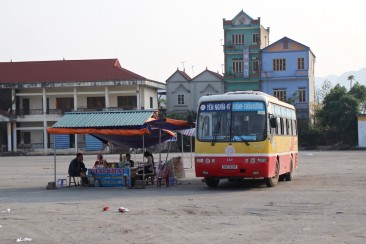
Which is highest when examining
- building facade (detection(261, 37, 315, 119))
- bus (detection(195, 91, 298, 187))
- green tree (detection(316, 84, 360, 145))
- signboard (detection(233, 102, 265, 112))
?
building facade (detection(261, 37, 315, 119))

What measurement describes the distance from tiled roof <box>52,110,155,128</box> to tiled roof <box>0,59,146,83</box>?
4488cm

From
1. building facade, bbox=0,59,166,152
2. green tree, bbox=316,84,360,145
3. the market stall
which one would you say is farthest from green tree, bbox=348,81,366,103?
the market stall

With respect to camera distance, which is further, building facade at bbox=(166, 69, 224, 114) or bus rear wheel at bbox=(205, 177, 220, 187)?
building facade at bbox=(166, 69, 224, 114)

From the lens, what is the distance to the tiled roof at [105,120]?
21688 millimetres

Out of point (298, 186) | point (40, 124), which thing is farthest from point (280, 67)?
point (298, 186)

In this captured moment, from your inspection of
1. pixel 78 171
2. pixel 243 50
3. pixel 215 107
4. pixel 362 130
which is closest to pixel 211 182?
pixel 215 107

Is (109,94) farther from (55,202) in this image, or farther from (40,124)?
(55,202)

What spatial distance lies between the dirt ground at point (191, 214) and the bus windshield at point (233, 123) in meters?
1.68

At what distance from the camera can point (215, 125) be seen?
19812 mm

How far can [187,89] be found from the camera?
74.6 metres

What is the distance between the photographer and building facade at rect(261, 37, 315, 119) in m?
69.1

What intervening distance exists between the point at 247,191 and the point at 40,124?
53.5 m

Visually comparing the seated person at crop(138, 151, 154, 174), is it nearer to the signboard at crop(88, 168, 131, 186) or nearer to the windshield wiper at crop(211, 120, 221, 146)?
the signboard at crop(88, 168, 131, 186)

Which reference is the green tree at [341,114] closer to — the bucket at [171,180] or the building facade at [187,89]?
the building facade at [187,89]
